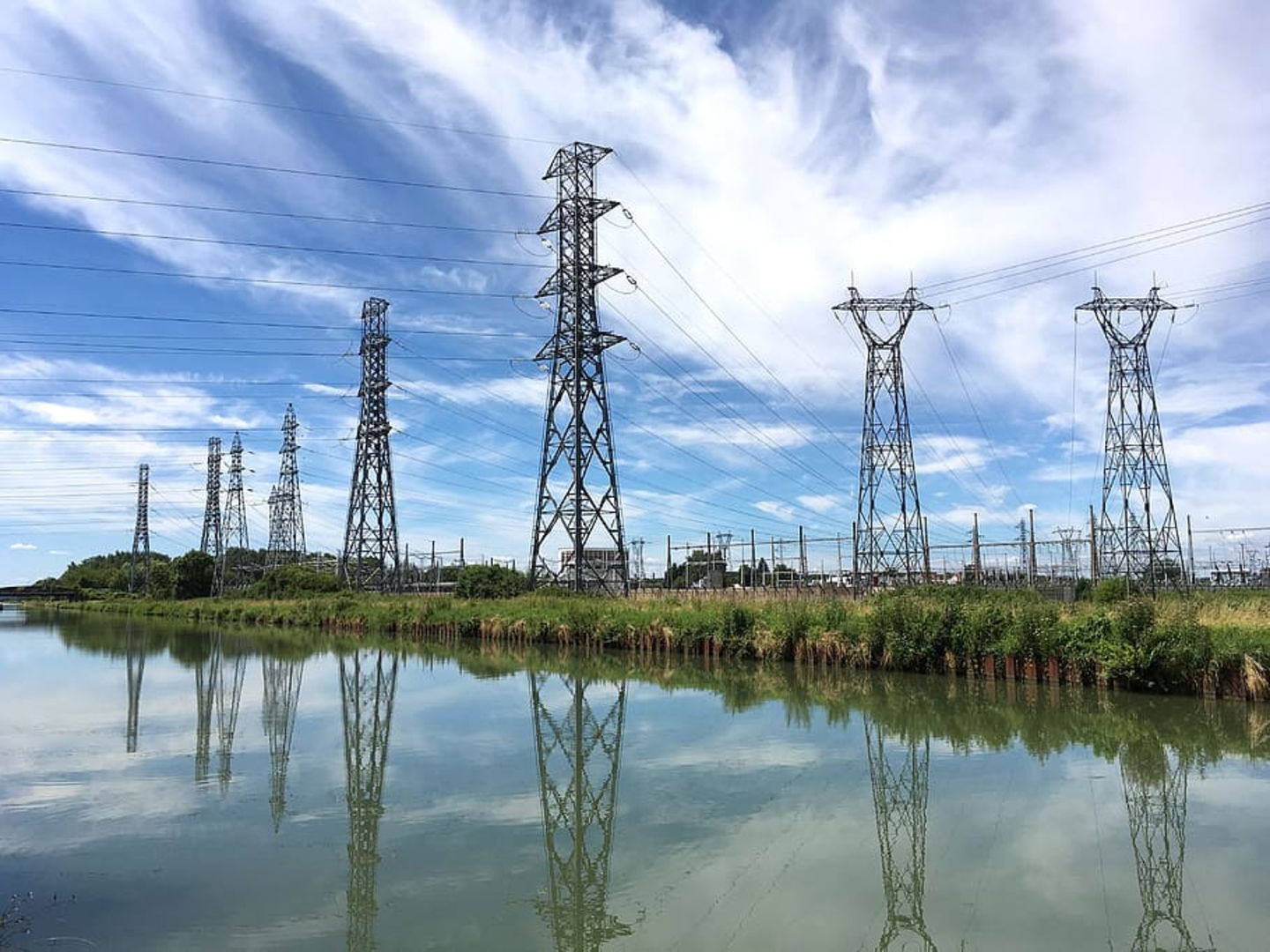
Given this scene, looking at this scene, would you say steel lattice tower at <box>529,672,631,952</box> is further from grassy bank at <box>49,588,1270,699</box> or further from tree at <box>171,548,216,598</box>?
tree at <box>171,548,216,598</box>

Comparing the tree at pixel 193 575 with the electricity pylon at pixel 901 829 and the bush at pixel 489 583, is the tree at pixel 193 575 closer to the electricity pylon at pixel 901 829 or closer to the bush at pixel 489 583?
the bush at pixel 489 583

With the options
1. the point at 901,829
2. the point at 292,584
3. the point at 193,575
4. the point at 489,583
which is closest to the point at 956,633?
the point at 901,829

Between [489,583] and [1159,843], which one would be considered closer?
[1159,843]

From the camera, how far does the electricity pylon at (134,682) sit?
37.6 feet

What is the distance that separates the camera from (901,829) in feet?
22.9

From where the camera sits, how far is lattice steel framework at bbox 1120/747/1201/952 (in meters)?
4.91

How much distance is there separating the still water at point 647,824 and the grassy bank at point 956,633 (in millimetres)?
868

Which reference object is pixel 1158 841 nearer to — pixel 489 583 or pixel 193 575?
pixel 489 583

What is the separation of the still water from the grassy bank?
0.87m

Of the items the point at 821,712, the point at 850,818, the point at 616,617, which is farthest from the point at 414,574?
the point at 850,818

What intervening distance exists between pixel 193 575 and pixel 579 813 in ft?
218

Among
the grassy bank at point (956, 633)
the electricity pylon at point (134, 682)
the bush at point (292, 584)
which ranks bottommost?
the electricity pylon at point (134, 682)

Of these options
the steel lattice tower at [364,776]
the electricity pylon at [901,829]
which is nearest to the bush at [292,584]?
the steel lattice tower at [364,776]

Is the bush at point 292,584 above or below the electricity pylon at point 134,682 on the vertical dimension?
above
